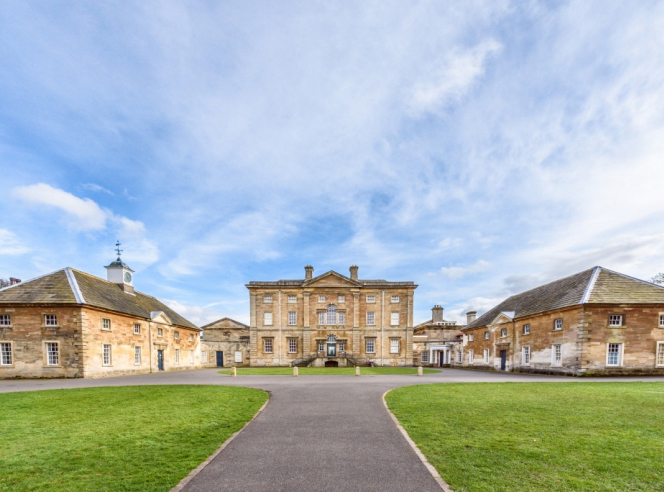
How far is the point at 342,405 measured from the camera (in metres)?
11.2

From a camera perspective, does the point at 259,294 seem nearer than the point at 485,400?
No

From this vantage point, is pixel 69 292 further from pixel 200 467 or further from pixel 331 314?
pixel 331 314

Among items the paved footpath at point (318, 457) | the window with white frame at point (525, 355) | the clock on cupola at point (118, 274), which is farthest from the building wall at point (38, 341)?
the window with white frame at point (525, 355)

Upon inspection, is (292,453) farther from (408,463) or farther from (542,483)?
(542,483)

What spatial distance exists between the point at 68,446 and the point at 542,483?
859 cm

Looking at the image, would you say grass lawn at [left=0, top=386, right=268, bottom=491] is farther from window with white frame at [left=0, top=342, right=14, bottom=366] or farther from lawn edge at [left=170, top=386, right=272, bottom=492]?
window with white frame at [left=0, top=342, right=14, bottom=366]

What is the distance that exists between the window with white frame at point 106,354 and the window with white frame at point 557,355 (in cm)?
3565

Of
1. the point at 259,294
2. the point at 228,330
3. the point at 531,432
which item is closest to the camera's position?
the point at 531,432

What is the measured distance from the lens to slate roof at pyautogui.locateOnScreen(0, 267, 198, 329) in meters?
24.4

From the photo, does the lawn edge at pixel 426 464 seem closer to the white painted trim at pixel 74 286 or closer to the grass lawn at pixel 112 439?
the grass lawn at pixel 112 439

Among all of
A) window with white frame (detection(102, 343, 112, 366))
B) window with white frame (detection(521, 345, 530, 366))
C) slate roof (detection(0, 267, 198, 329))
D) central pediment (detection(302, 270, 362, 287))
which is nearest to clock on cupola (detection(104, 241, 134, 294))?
slate roof (detection(0, 267, 198, 329))

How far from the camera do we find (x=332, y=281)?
44.4 metres

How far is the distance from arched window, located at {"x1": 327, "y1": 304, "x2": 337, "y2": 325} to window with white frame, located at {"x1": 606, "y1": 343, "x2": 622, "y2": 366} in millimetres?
28342

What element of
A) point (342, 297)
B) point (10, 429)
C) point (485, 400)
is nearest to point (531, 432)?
point (485, 400)
